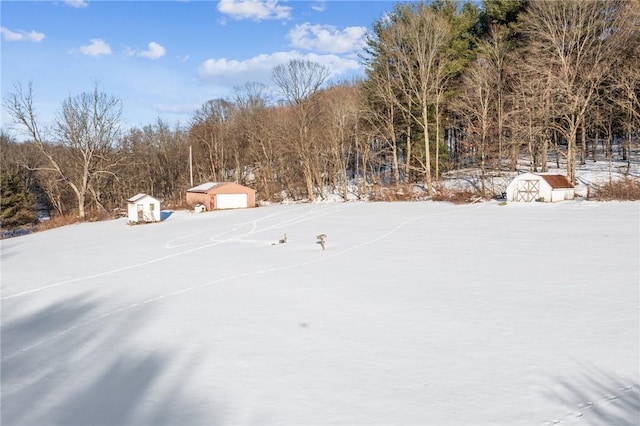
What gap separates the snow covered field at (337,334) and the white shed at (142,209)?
13.5 meters

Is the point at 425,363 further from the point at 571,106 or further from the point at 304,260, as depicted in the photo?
the point at 571,106

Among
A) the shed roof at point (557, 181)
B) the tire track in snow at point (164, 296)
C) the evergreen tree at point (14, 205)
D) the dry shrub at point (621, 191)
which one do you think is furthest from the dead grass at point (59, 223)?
the dry shrub at point (621, 191)

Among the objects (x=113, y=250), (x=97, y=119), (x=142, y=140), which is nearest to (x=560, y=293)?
(x=113, y=250)

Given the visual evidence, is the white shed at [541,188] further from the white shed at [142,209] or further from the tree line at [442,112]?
the white shed at [142,209]

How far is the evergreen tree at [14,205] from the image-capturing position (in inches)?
1690

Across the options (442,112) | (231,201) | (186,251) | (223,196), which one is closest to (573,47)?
(442,112)

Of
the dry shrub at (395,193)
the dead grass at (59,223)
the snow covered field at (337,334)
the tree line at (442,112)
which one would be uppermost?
the tree line at (442,112)

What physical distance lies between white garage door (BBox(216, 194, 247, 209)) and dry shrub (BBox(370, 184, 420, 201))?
38.5 ft

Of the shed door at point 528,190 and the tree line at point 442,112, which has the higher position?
the tree line at point 442,112

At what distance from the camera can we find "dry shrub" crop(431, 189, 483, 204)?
101 ft

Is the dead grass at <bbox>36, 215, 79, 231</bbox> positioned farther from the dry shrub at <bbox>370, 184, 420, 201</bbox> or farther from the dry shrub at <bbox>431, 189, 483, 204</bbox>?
the dry shrub at <bbox>431, 189, 483, 204</bbox>

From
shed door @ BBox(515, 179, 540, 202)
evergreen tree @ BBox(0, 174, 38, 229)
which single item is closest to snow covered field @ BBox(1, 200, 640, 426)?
shed door @ BBox(515, 179, 540, 202)

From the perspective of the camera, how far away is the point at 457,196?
31.5 metres

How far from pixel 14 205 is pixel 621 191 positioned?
51938 mm
